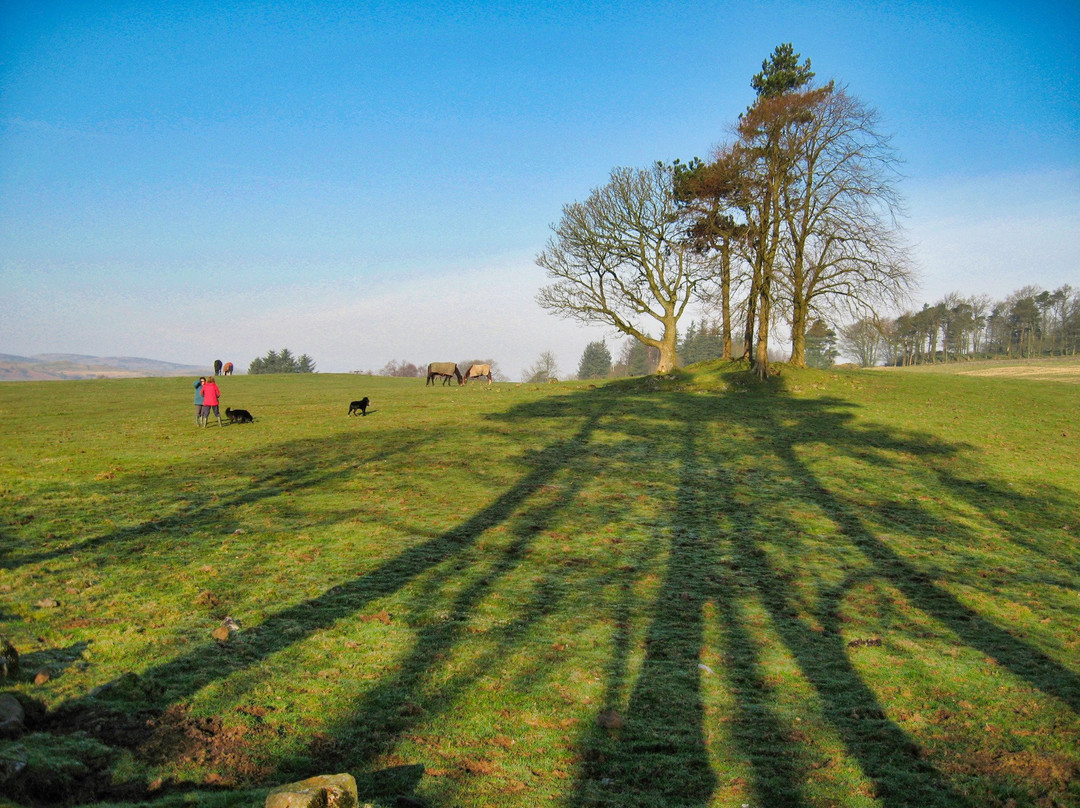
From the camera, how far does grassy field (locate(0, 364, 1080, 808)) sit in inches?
173

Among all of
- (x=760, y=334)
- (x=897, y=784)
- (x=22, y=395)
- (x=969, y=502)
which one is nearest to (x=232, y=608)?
(x=897, y=784)

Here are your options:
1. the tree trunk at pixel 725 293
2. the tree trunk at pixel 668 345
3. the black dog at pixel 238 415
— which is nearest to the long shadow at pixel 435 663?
the black dog at pixel 238 415

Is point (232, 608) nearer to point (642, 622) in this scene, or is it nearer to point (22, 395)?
point (642, 622)

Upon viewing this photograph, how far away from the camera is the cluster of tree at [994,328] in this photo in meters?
101

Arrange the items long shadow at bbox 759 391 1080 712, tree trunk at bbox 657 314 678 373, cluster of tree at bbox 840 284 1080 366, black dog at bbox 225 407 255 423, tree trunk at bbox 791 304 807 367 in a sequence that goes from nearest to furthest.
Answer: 1. long shadow at bbox 759 391 1080 712
2. black dog at bbox 225 407 255 423
3. tree trunk at bbox 791 304 807 367
4. tree trunk at bbox 657 314 678 373
5. cluster of tree at bbox 840 284 1080 366

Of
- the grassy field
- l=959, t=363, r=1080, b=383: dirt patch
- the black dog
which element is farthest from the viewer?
l=959, t=363, r=1080, b=383: dirt patch

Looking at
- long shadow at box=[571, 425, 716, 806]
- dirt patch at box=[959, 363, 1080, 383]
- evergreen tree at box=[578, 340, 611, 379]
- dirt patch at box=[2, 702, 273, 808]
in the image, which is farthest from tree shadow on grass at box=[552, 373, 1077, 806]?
evergreen tree at box=[578, 340, 611, 379]

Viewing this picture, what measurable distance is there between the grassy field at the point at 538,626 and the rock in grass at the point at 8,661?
8.1 inches

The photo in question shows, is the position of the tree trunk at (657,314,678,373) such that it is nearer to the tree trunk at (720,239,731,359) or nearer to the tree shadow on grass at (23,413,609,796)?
the tree trunk at (720,239,731,359)

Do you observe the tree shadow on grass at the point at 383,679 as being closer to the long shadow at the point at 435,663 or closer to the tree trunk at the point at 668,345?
the long shadow at the point at 435,663

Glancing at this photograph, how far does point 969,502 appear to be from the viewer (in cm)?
1403

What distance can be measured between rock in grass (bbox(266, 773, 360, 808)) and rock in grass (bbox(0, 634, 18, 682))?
3.06m

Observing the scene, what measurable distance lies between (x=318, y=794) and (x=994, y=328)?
137 meters

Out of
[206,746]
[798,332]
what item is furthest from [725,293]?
[206,746]
